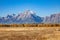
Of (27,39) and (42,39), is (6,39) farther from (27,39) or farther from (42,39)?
(42,39)

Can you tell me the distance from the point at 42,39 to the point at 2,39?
99.5 inches

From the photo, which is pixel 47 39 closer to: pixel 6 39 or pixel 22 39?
pixel 22 39

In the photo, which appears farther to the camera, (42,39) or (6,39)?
(42,39)

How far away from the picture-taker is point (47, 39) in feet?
43.7

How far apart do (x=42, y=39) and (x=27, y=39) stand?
39.2 inches

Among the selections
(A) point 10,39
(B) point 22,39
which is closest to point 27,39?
(B) point 22,39

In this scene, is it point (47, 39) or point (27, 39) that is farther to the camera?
point (47, 39)

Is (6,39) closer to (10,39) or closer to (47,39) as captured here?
(10,39)

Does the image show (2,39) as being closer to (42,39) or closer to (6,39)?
(6,39)

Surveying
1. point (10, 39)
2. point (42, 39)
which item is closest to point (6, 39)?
point (10, 39)

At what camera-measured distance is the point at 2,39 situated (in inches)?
468

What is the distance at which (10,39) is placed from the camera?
11703mm

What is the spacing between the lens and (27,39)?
1241cm

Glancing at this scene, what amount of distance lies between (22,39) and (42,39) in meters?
1.29
